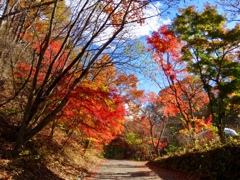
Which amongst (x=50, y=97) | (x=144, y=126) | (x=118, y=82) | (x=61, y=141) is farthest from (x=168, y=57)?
(x=144, y=126)

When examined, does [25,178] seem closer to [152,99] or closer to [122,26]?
[122,26]

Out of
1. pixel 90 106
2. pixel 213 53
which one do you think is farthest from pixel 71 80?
pixel 213 53

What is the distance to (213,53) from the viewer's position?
1342 centimetres

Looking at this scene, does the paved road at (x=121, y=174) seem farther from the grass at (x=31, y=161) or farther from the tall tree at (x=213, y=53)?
the tall tree at (x=213, y=53)

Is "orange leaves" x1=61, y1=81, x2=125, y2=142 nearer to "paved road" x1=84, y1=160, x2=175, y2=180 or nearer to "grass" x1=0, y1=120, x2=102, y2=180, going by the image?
"grass" x1=0, y1=120, x2=102, y2=180

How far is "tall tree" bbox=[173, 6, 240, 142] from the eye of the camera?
1241cm

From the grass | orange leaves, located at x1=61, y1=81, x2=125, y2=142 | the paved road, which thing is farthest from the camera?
the paved road

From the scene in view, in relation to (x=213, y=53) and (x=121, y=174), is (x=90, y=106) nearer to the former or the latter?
(x=121, y=174)

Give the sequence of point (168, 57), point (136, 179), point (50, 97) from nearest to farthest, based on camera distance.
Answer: point (50, 97) → point (136, 179) → point (168, 57)

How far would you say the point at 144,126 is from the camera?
35.1 metres

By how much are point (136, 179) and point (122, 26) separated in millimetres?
7005

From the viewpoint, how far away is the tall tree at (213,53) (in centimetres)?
1241

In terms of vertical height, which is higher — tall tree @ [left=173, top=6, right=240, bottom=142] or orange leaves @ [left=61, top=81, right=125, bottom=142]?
tall tree @ [left=173, top=6, right=240, bottom=142]

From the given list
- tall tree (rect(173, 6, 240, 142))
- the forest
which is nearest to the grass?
the forest
